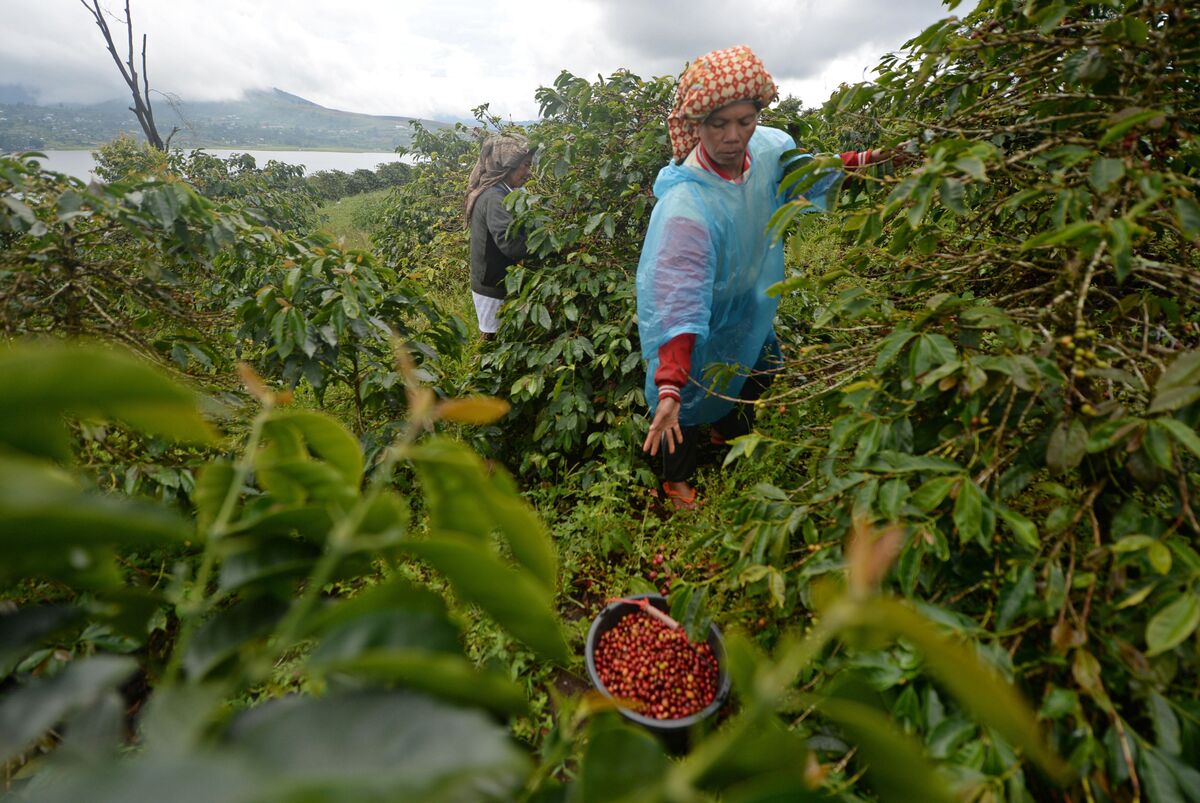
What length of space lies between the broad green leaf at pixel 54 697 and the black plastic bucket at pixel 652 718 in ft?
3.99

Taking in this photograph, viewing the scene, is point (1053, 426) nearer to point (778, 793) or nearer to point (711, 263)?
point (778, 793)

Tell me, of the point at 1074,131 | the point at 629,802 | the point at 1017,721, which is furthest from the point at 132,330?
the point at 1074,131

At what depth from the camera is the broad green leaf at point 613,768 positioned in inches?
12.9

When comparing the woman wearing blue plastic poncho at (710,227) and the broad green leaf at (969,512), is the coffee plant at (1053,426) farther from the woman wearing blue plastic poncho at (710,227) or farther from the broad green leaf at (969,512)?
the woman wearing blue plastic poncho at (710,227)

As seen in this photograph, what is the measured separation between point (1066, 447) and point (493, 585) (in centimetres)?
84

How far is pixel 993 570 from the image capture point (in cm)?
82

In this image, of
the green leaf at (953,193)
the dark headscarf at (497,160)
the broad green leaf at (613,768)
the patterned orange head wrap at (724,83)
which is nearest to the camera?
the broad green leaf at (613,768)

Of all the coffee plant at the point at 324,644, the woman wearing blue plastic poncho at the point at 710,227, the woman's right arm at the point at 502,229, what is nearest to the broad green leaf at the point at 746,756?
the coffee plant at the point at 324,644

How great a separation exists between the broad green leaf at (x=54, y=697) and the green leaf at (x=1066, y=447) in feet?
3.30

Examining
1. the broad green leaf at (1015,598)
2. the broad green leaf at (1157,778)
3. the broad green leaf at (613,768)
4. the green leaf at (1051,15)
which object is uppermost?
the green leaf at (1051,15)

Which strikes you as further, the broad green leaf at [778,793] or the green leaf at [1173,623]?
the green leaf at [1173,623]

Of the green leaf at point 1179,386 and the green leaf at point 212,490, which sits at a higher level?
the green leaf at point 1179,386

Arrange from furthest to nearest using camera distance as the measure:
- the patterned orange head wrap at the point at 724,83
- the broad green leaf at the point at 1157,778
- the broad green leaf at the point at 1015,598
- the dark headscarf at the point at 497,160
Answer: the dark headscarf at the point at 497,160
the patterned orange head wrap at the point at 724,83
the broad green leaf at the point at 1015,598
the broad green leaf at the point at 1157,778

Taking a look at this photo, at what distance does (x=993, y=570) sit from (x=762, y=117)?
2615mm
